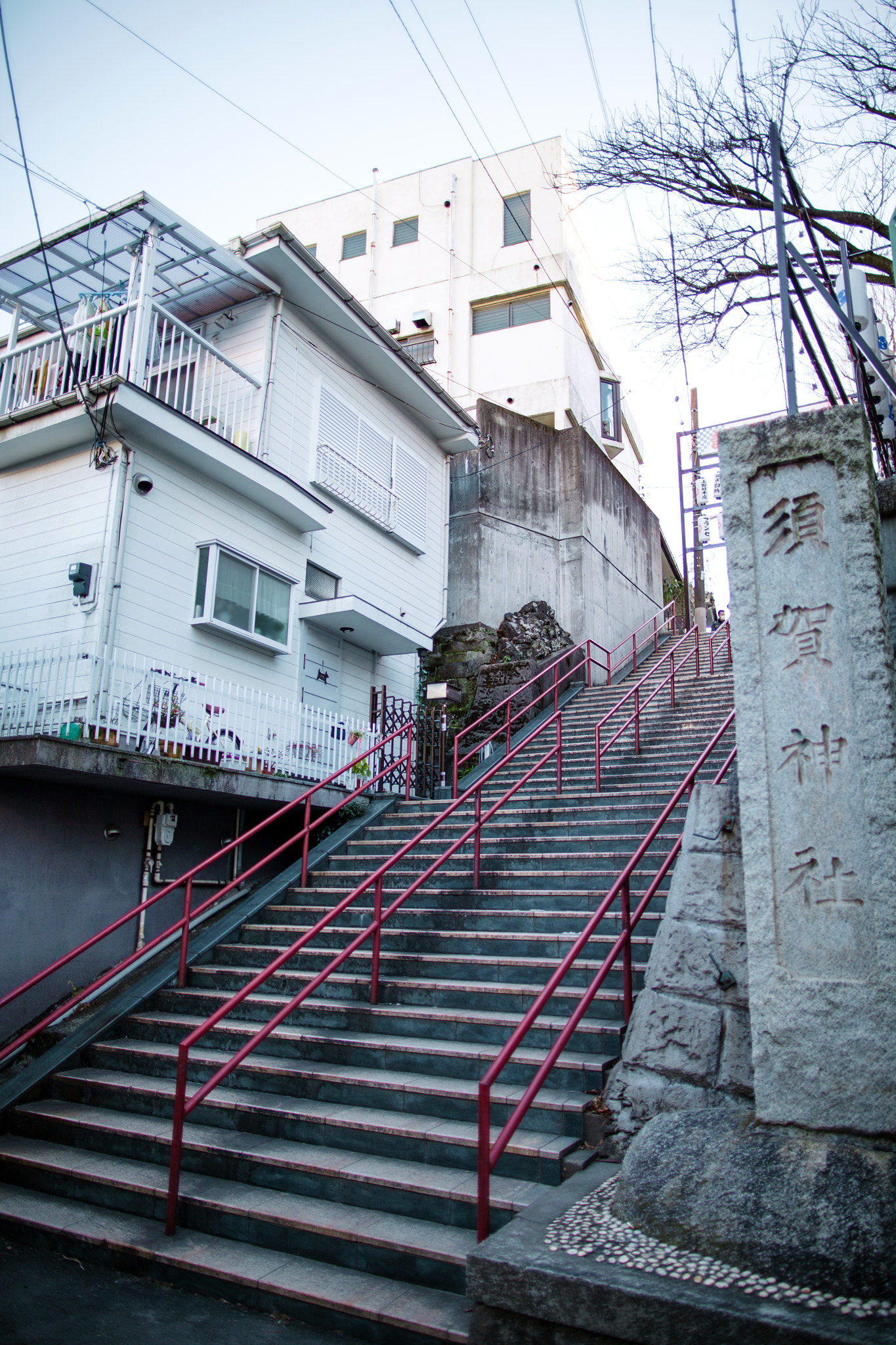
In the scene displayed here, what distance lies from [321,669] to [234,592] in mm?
2258

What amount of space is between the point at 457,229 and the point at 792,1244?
26.4 metres

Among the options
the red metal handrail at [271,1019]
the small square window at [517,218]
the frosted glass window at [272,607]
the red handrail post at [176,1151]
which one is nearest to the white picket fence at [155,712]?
the frosted glass window at [272,607]

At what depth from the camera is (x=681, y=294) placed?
357 inches

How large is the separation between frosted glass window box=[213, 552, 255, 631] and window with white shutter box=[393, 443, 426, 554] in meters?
4.32

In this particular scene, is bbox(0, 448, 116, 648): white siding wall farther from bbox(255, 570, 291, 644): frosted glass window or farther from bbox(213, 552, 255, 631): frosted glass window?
bbox(255, 570, 291, 644): frosted glass window

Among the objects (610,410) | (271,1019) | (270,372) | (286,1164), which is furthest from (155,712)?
(610,410)

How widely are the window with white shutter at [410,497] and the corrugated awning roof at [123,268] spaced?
4.11 m

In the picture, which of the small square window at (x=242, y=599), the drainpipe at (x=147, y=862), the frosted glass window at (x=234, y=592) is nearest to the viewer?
the drainpipe at (x=147, y=862)

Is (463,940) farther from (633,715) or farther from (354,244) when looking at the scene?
(354,244)

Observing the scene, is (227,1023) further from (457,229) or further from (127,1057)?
(457,229)

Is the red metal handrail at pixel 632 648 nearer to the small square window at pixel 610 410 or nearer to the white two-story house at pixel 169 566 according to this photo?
the small square window at pixel 610 410

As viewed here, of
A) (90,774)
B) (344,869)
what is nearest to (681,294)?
(344,869)

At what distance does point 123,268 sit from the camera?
38.0 feet

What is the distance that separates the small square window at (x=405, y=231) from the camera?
25.5 m
